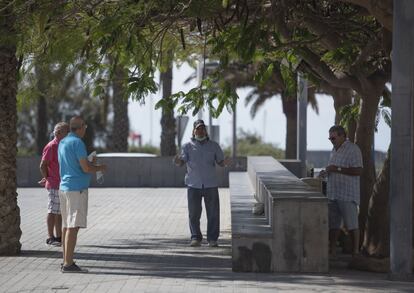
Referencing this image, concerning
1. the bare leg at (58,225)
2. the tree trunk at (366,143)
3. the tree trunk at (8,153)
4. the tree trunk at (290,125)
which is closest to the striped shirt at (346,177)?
the tree trunk at (366,143)

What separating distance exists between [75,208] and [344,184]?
3705mm

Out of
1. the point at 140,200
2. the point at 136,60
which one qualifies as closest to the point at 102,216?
the point at 140,200

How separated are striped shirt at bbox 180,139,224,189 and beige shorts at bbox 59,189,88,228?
137 inches

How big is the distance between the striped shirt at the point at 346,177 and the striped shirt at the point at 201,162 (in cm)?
238

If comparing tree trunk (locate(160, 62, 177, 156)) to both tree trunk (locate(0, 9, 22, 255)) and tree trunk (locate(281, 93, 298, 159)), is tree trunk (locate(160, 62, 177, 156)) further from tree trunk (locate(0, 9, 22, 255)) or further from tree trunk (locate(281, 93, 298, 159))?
tree trunk (locate(0, 9, 22, 255))

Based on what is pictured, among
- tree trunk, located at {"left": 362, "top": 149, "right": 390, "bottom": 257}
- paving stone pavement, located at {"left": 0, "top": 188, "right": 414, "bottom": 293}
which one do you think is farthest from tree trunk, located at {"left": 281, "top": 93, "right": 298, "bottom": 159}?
tree trunk, located at {"left": 362, "top": 149, "right": 390, "bottom": 257}

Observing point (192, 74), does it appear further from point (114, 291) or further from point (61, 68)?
point (114, 291)

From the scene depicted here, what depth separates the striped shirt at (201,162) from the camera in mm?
14266

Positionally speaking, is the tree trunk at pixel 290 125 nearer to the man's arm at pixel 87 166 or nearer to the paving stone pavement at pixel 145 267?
the paving stone pavement at pixel 145 267

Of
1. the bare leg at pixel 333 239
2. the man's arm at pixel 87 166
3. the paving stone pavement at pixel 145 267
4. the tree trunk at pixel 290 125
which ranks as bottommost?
the paving stone pavement at pixel 145 267

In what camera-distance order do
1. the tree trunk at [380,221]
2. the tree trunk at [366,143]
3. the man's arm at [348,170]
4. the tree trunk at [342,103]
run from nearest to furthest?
the tree trunk at [380,221]
the man's arm at [348,170]
the tree trunk at [366,143]
the tree trunk at [342,103]

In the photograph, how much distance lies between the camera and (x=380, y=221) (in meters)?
12.3

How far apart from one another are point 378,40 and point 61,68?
4.52m

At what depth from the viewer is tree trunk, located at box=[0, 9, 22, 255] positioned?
12422 millimetres
